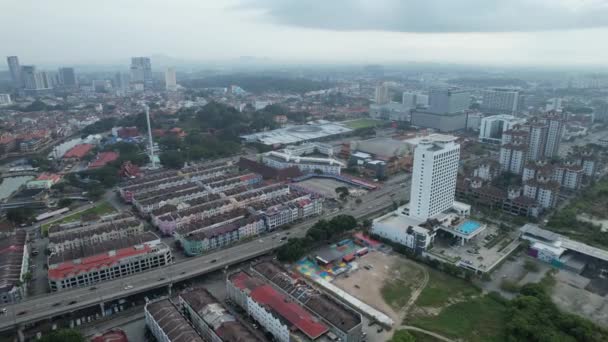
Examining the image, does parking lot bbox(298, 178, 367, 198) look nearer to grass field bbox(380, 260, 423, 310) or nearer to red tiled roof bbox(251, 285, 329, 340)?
grass field bbox(380, 260, 423, 310)

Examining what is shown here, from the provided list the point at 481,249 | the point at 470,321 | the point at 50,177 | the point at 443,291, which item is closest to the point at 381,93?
the point at 481,249

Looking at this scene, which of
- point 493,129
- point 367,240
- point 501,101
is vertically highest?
point 501,101

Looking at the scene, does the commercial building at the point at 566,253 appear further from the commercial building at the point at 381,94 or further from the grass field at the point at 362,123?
the commercial building at the point at 381,94

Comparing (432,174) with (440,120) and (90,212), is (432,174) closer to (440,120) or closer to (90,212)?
(90,212)

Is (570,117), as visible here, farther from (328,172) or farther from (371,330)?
(371,330)

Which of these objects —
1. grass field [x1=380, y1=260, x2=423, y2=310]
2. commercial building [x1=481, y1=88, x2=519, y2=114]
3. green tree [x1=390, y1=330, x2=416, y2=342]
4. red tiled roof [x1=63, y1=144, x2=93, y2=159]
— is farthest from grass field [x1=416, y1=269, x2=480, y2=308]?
commercial building [x1=481, y1=88, x2=519, y2=114]

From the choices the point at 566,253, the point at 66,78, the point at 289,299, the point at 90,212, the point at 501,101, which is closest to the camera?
the point at 289,299

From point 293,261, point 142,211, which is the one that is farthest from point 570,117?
point 142,211
